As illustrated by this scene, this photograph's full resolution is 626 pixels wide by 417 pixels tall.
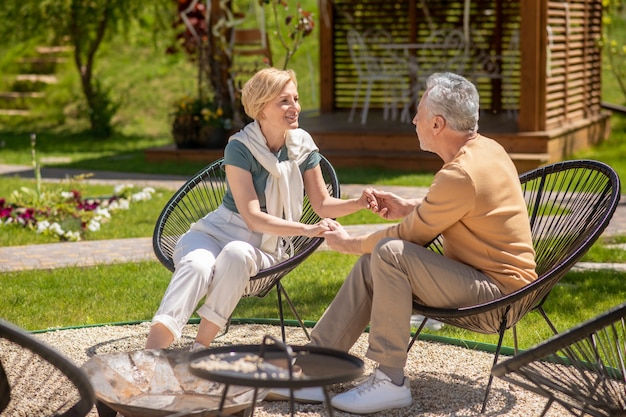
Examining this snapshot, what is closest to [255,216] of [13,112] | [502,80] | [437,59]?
[437,59]

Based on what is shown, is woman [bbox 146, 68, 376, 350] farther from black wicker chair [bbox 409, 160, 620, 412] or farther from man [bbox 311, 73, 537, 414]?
black wicker chair [bbox 409, 160, 620, 412]

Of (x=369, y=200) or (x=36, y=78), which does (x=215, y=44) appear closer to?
(x=36, y=78)

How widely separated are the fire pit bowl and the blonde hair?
3.49 feet

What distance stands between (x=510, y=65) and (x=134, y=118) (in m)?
6.04

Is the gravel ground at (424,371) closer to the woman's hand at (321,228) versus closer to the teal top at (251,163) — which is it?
the woman's hand at (321,228)

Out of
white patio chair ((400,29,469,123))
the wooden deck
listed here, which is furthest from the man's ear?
white patio chair ((400,29,469,123))

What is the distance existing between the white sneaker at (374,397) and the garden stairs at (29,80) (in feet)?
42.5

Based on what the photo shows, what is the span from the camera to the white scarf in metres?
3.91

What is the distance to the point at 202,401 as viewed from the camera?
3195 millimetres

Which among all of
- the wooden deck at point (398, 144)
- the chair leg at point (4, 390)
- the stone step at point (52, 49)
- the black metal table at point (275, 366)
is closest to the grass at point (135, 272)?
the wooden deck at point (398, 144)

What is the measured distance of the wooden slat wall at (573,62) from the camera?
404 inches

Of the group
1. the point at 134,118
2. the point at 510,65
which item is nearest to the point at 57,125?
the point at 134,118

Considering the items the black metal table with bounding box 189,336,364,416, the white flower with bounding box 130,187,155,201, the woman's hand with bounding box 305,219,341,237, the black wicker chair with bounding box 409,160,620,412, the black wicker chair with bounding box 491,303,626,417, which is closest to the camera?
the black metal table with bounding box 189,336,364,416

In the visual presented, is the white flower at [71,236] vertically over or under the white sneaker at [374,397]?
under
